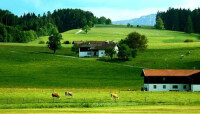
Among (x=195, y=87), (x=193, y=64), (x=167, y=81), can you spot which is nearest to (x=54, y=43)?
(x=193, y=64)

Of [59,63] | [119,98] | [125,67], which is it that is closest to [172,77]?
[125,67]

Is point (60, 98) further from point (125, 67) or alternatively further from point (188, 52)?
point (188, 52)

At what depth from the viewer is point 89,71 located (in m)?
117

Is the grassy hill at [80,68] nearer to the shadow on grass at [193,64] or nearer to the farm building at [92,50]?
the shadow on grass at [193,64]

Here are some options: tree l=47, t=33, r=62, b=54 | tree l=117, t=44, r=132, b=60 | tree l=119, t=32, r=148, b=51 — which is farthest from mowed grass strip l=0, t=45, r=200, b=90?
tree l=47, t=33, r=62, b=54

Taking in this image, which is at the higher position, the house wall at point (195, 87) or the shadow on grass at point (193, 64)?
the shadow on grass at point (193, 64)

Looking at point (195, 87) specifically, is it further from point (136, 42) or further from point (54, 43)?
point (54, 43)

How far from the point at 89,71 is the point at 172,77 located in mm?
28467

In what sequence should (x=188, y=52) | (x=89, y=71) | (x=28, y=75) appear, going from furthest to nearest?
(x=188, y=52)
(x=89, y=71)
(x=28, y=75)

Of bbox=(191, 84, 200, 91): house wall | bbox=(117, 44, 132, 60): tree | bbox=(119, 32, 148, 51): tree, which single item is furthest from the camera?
bbox=(119, 32, 148, 51): tree

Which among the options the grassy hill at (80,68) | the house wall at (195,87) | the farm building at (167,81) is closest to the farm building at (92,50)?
the grassy hill at (80,68)

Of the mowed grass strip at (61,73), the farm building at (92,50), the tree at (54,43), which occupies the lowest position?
the mowed grass strip at (61,73)

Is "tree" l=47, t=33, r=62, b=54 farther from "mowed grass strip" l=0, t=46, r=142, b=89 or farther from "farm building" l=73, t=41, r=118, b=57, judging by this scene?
"mowed grass strip" l=0, t=46, r=142, b=89

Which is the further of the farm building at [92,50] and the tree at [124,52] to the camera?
the farm building at [92,50]
